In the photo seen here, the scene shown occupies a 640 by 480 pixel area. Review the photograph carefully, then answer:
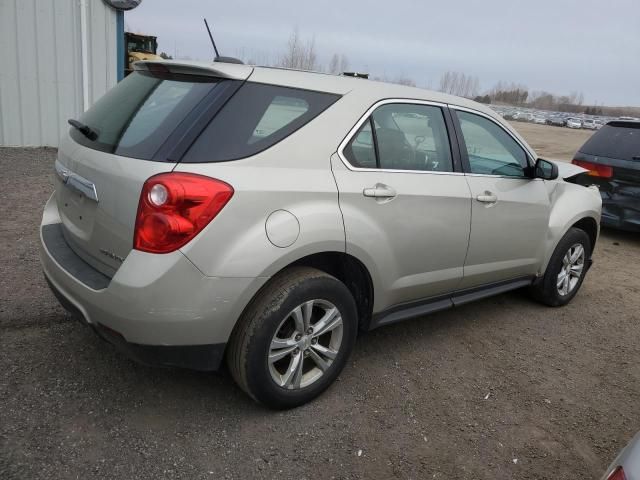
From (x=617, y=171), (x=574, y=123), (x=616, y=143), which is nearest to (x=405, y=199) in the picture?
(x=617, y=171)

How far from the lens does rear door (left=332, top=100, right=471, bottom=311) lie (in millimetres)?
2867

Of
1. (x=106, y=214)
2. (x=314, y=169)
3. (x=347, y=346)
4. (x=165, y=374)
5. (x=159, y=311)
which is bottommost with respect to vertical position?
(x=165, y=374)

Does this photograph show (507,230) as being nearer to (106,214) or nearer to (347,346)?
(347,346)

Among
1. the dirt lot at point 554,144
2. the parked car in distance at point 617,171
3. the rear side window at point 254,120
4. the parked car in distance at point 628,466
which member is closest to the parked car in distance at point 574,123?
the dirt lot at point 554,144

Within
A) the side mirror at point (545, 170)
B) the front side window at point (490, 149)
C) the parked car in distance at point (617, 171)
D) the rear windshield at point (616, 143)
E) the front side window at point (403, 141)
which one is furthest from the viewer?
the rear windshield at point (616, 143)

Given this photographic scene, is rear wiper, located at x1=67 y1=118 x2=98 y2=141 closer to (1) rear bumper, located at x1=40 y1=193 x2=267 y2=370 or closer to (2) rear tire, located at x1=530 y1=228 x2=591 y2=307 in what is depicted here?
(1) rear bumper, located at x1=40 y1=193 x2=267 y2=370

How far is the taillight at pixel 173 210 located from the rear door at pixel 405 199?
74cm

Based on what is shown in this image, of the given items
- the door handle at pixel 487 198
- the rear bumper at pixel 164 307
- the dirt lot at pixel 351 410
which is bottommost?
the dirt lot at pixel 351 410

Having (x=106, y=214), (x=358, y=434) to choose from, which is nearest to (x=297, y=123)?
(x=106, y=214)

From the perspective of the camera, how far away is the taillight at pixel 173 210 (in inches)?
89.9

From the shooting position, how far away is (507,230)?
380 cm

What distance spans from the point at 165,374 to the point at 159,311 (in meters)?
0.95

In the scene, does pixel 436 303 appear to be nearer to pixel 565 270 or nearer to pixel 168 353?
pixel 565 270

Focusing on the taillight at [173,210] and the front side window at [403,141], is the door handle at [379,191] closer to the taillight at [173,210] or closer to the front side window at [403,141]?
the front side window at [403,141]
